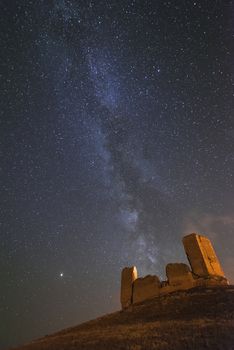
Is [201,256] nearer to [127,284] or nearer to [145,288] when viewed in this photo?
[145,288]

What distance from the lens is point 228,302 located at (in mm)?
18297

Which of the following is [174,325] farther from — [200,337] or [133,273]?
[133,273]

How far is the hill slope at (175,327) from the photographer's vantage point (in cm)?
1209

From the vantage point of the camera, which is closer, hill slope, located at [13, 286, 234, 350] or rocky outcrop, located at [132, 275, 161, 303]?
hill slope, located at [13, 286, 234, 350]

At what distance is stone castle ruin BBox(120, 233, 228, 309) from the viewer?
84.7 ft

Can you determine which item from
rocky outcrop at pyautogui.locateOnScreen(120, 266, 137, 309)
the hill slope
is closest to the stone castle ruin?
rocky outcrop at pyautogui.locateOnScreen(120, 266, 137, 309)

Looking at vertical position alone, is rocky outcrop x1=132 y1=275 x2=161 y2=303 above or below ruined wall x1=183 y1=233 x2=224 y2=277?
below

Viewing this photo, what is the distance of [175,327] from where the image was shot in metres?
14.8

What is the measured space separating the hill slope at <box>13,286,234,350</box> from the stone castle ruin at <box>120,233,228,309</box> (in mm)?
2403

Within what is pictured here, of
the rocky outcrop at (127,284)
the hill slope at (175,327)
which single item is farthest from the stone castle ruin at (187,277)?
the hill slope at (175,327)

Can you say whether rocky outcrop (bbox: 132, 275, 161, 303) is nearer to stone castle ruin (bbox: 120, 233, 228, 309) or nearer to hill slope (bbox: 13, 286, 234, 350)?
stone castle ruin (bbox: 120, 233, 228, 309)

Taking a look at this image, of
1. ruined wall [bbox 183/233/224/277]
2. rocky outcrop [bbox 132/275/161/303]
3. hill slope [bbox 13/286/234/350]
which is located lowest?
hill slope [bbox 13/286/234/350]

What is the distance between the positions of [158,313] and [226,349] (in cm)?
990

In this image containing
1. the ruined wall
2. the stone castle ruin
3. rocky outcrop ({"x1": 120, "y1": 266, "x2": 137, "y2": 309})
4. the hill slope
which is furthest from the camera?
rocky outcrop ({"x1": 120, "y1": 266, "x2": 137, "y2": 309})
